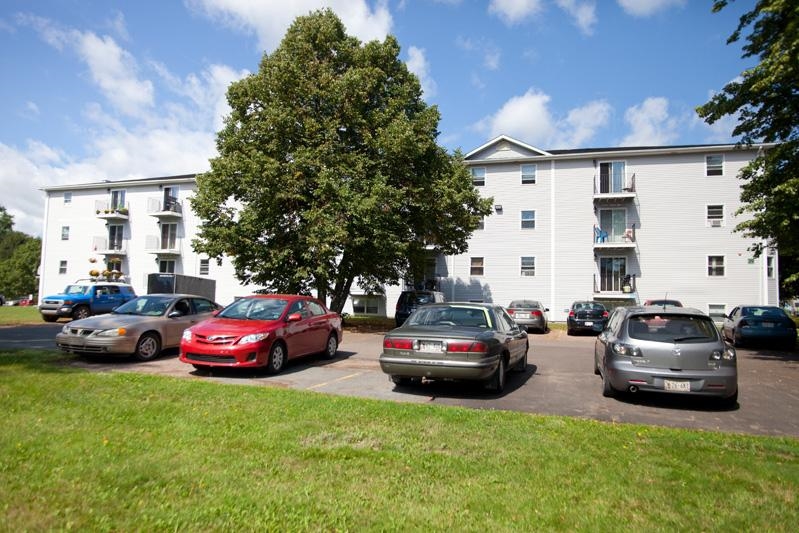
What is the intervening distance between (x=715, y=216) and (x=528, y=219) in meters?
10.3

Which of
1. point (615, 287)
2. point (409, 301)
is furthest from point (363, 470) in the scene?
point (615, 287)

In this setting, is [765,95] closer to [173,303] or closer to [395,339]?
[395,339]

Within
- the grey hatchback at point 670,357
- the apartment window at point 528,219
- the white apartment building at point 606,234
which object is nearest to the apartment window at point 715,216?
the white apartment building at point 606,234

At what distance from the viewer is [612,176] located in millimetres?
29969

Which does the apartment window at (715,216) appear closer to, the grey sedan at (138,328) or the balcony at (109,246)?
the grey sedan at (138,328)

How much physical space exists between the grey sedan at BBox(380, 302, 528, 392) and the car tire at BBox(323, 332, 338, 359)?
3.49 m

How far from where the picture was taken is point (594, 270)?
29.6 meters

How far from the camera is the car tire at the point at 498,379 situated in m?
7.91

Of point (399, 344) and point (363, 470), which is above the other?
point (399, 344)

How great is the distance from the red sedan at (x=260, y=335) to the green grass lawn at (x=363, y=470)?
265 cm

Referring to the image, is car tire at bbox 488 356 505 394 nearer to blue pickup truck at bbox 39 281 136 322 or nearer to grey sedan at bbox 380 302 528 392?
grey sedan at bbox 380 302 528 392

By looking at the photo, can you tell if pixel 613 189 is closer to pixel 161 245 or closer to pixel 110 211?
pixel 161 245

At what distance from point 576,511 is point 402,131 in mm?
18405

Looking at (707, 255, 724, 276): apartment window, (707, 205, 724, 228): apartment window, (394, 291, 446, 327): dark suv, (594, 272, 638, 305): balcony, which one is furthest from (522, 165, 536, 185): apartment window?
(394, 291, 446, 327): dark suv
